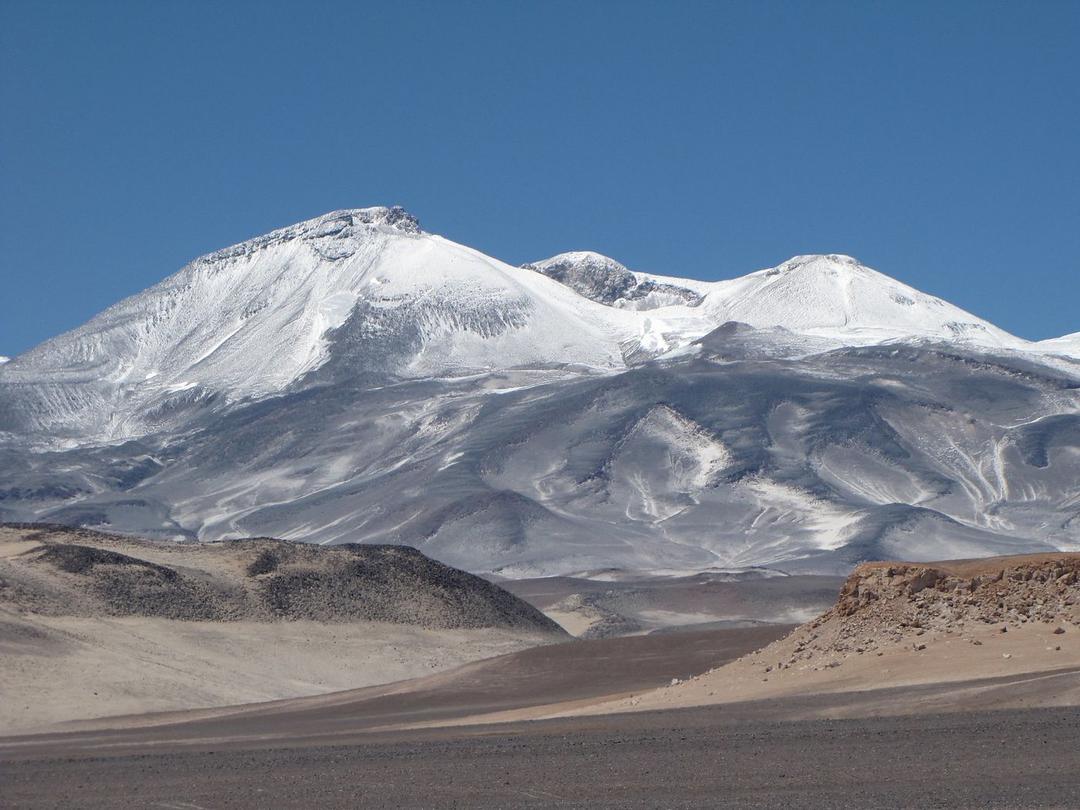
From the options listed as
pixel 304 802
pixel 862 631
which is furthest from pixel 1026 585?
pixel 304 802

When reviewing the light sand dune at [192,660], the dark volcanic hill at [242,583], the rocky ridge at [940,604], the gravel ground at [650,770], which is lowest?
the gravel ground at [650,770]

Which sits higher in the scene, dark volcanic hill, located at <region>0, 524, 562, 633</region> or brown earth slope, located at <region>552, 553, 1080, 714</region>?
dark volcanic hill, located at <region>0, 524, 562, 633</region>

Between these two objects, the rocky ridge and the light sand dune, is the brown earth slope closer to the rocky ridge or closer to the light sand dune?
the rocky ridge

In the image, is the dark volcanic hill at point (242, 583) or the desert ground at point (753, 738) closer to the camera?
the desert ground at point (753, 738)

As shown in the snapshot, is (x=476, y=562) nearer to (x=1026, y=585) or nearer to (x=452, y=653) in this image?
(x=452, y=653)

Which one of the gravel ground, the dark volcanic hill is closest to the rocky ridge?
the gravel ground

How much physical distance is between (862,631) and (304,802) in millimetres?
12851

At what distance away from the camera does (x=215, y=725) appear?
137 feet

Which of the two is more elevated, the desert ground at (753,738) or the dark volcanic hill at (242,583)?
the dark volcanic hill at (242,583)

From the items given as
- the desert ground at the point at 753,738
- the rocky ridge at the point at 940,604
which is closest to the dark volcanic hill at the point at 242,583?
the desert ground at the point at 753,738

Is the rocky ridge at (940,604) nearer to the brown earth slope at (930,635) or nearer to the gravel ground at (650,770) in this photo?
the brown earth slope at (930,635)

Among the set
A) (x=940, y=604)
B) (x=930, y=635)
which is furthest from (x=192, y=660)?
(x=930, y=635)

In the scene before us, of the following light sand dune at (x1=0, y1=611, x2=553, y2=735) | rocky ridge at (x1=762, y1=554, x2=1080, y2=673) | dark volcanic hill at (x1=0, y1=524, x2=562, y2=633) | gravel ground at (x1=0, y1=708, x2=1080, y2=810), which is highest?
dark volcanic hill at (x1=0, y1=524, x2=562, y2=633)

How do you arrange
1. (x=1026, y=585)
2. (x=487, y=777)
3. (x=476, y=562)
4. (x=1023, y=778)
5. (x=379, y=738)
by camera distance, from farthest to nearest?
(x=476, y=562)
(x=379, y=738)
(x=1026, y=585)
(x=487, y=777)
(x=1023, y=778)
